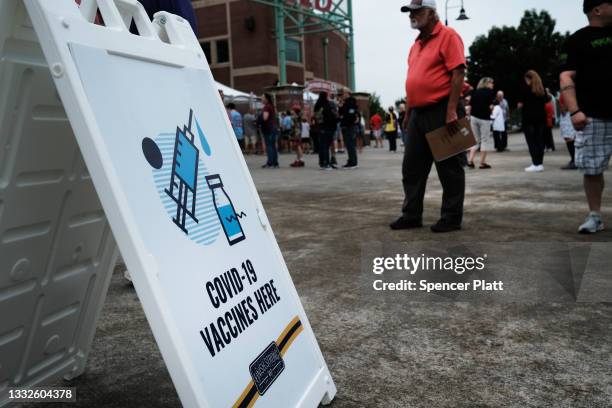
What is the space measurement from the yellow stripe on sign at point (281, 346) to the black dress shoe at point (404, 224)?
120 inches

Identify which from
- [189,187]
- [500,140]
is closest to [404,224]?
[189,187]

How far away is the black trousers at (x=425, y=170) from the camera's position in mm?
4531

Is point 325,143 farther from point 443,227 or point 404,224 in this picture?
point 443,227

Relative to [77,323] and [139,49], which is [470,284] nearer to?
[77,323]

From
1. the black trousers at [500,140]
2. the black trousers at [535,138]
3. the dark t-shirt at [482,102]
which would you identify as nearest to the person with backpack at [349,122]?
the dark t-shirt at [482,102]

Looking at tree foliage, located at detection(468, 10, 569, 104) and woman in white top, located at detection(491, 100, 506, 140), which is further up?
tree foliage, located at detection(468, 10, 569, 104)

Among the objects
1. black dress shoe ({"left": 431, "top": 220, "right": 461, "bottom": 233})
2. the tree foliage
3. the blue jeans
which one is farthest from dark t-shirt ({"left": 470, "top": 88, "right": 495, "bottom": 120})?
the tree foliage

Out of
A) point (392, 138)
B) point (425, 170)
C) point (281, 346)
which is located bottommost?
point (281, 346)

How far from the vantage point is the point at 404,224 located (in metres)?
4.79

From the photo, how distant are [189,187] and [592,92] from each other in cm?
355

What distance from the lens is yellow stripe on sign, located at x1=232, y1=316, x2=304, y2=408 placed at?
1.38 meters

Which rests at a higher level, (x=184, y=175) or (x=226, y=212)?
(x=184, y=175)

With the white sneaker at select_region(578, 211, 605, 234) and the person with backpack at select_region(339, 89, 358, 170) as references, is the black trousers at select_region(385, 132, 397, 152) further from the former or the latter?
the white sneaker at select_region(578, 211, 605, 234)

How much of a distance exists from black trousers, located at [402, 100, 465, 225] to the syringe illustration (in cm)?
324
